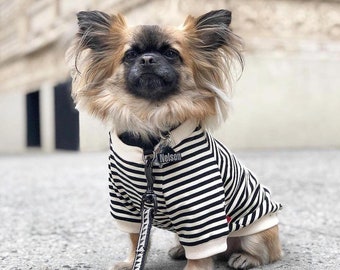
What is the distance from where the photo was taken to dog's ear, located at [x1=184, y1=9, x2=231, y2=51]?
213 cm

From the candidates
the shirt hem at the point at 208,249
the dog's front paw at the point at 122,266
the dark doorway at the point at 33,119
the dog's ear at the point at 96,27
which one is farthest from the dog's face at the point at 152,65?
the dark doorway at the point at 33,119

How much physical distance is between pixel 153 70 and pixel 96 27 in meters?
0.33

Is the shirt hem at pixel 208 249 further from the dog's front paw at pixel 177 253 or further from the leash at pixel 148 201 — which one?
the dog's front paw at pixel 177 253

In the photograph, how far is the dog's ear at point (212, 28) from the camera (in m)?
2.13

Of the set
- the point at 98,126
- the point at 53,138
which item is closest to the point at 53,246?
the point at 98,126

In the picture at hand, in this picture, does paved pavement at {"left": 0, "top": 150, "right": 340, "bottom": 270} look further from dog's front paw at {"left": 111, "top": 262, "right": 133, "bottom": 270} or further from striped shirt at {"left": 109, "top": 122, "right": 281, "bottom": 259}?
striped shirt at {"left": 109, "top": 122, "right": 281, "bottom": 259}

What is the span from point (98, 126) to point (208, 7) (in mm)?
5497

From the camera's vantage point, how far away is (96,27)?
217 cm

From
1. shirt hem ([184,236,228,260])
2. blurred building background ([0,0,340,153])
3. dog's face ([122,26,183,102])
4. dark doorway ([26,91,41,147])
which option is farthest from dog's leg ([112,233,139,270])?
dark doorway ([26,91,41,147])

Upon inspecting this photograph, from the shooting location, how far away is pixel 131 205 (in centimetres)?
213

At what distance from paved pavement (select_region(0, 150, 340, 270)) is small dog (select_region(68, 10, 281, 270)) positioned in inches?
12.0

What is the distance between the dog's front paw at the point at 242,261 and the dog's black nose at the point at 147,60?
2.93 ft

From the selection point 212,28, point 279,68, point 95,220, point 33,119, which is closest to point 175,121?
point 212,28

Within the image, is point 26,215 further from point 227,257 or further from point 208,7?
point 208,7
